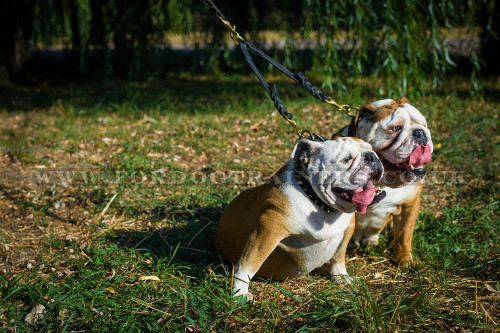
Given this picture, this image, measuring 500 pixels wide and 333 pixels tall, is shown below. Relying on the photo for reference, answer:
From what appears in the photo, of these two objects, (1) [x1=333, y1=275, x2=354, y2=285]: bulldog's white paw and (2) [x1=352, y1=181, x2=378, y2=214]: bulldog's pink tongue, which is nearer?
(2) [x1=352, y1=181, x2=378, y2=214]: bulldog's pink tongue

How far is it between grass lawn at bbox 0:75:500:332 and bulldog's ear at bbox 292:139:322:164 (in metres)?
0.70

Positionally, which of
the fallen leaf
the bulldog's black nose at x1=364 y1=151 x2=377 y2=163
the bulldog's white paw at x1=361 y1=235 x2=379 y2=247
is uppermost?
the bulldog's black nose at x1=364 y1=151 x2=377 y2=163

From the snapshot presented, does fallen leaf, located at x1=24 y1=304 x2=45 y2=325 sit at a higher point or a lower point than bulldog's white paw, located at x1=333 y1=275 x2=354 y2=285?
higher

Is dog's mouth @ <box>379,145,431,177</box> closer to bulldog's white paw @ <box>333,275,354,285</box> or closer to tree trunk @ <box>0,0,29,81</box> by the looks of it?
bulldog's white paw @ <box>333,275,354,285</box>

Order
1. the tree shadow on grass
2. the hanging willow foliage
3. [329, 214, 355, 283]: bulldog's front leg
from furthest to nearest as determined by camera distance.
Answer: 1. the hanging willow foliage
2. the tree shadow on grass
3. [329, 214, 355, 283]: bulldog's front leg

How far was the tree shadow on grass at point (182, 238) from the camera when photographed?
276 centimetres

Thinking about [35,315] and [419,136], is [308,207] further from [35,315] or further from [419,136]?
[35,315]

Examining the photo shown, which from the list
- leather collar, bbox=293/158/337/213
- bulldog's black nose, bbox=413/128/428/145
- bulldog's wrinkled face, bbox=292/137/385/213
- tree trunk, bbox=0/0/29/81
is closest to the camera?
bulldog's wrinkled face, bbox=292/137/385/213

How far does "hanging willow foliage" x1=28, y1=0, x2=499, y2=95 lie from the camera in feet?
16.0

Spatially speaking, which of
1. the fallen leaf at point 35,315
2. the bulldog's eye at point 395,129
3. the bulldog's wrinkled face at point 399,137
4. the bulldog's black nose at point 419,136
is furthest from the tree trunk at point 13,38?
the bulldog's black nose at point 419,136

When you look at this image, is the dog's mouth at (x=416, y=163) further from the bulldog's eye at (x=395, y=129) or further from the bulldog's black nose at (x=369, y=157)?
the bulldog's black nose at (x=369, y=157)

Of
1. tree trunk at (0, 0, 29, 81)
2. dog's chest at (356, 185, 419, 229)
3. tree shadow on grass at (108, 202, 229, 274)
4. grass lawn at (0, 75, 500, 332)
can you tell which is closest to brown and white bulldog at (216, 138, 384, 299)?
grass lawn at (0, 75, 500, 332)

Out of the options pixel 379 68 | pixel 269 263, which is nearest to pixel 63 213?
pixel 269 263

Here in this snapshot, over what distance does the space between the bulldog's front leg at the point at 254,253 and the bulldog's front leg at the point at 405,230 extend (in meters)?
0.94
